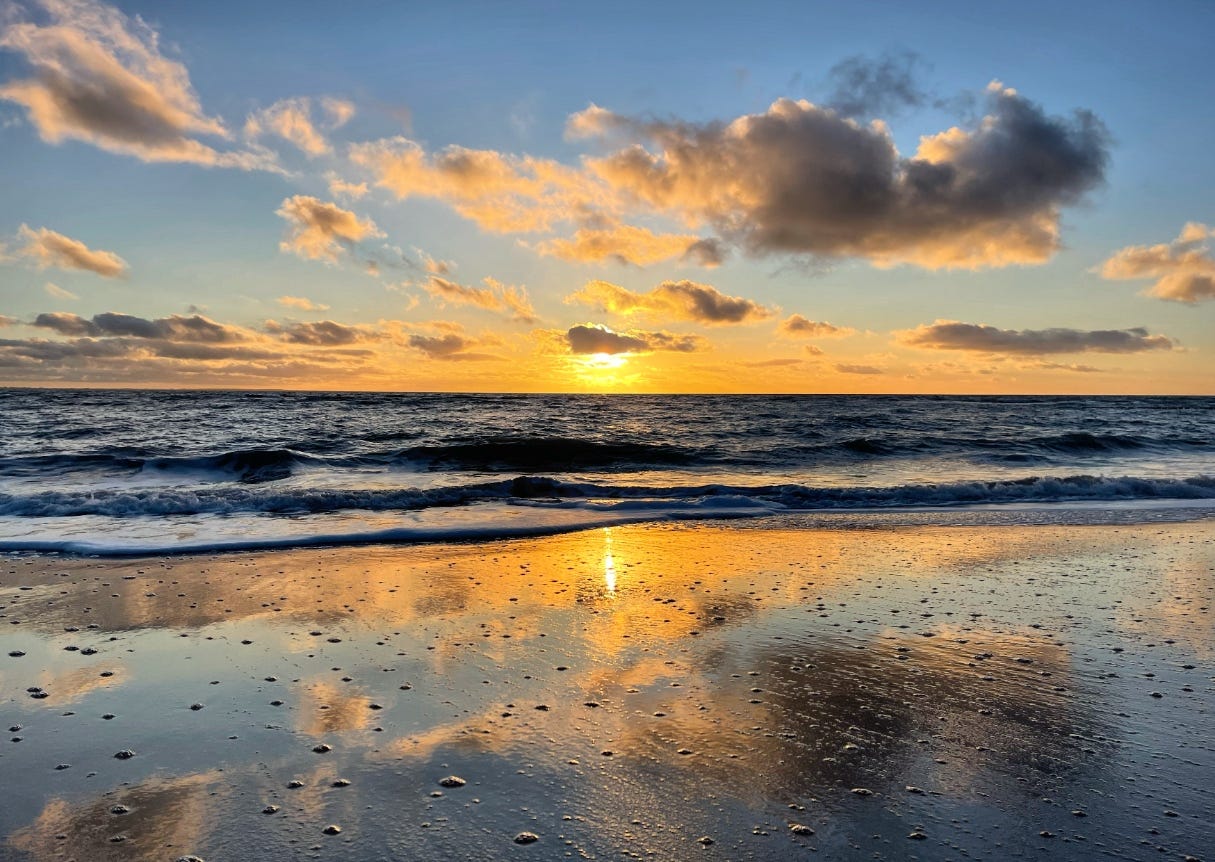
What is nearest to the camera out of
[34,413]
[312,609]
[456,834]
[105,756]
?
[456,834]

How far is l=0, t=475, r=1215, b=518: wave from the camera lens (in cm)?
1384

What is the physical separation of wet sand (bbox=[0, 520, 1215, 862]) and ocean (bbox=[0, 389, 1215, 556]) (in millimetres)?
4337

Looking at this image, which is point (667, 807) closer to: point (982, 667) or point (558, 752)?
point (558, 752)

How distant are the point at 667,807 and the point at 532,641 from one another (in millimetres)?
2676

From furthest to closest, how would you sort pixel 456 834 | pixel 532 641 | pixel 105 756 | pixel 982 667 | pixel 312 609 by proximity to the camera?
pixel 312 609 → pixel 532 641 → pixel 982 667 → pixel 105 756 → pixel 456 834

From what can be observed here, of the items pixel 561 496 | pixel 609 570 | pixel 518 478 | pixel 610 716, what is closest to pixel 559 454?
pixel 518 478

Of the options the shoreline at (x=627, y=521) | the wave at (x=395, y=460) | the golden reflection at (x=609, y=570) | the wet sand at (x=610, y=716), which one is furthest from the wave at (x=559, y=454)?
the wet sand at (x=610, y=716)

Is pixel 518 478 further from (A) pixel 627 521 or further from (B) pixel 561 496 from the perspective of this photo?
(A) pixel 627 521

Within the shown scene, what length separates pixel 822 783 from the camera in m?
3.76

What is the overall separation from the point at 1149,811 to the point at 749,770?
1901mm

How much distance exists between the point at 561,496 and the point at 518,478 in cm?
142

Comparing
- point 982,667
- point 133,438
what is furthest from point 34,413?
point 982,667

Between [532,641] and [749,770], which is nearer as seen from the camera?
[749,770]

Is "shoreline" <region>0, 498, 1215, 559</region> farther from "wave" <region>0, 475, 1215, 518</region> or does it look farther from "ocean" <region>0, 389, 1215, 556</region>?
"wave" <region>0, 475, 1215, 518</region>
